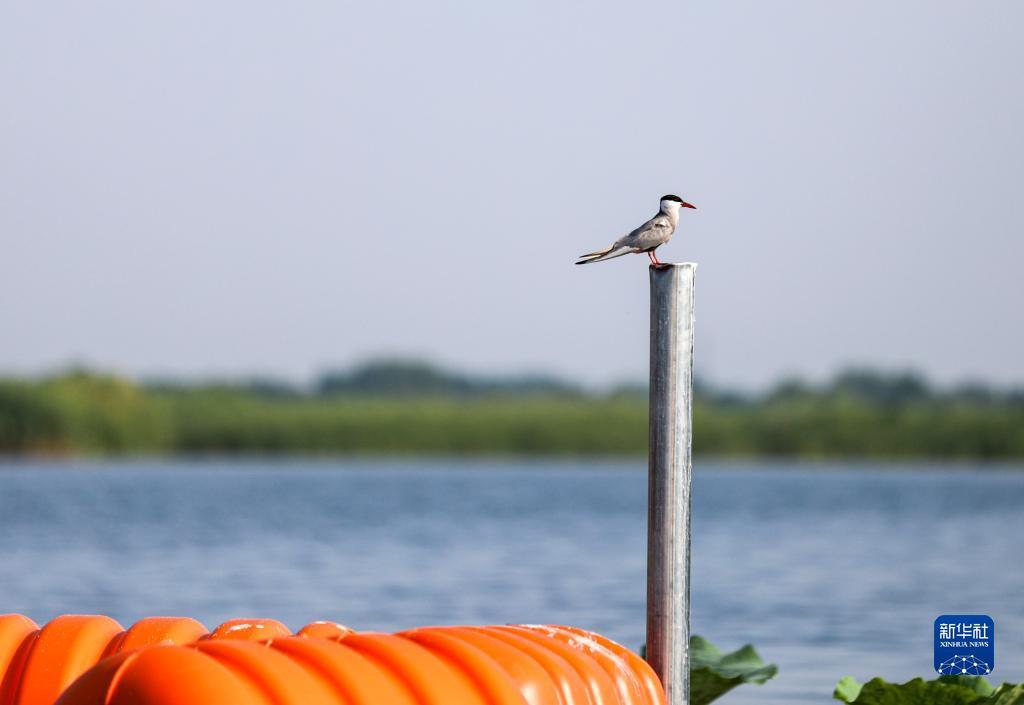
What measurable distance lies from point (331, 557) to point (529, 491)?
3028 cm

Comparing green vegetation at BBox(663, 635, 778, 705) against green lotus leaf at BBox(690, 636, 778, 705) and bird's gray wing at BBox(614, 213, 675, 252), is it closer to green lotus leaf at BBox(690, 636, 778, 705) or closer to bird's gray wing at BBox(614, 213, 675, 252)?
green lotus leaf at BBox(690, 636, 778, 705)

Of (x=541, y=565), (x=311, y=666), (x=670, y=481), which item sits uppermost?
(x=670, y=481)

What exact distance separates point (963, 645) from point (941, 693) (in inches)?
19.0

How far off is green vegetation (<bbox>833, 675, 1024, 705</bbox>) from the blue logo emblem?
0.12m

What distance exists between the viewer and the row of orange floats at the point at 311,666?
15.7ft

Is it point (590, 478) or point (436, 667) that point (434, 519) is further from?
point (590, 478)

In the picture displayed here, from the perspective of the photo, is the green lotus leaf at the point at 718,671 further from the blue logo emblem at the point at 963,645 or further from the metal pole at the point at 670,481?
the metal pole at the point at 670,481

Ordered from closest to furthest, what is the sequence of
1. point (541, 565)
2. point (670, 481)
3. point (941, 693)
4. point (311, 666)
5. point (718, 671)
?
point (311, 666) → point (670, 481) → point (941, 693) → point (718, 671) → point (541, 565)

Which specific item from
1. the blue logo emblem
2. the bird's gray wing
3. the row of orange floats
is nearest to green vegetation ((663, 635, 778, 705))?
the blue logo emblem

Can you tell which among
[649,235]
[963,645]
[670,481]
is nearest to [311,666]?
[670,481]

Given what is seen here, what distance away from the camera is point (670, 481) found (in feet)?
23.0

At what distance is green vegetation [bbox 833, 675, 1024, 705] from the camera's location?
7324 millimetres

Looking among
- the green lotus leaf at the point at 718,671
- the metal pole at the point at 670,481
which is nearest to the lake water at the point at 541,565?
the green lotus leaf at the point at 718,671

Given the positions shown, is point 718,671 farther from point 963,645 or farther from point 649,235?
point 649,235
